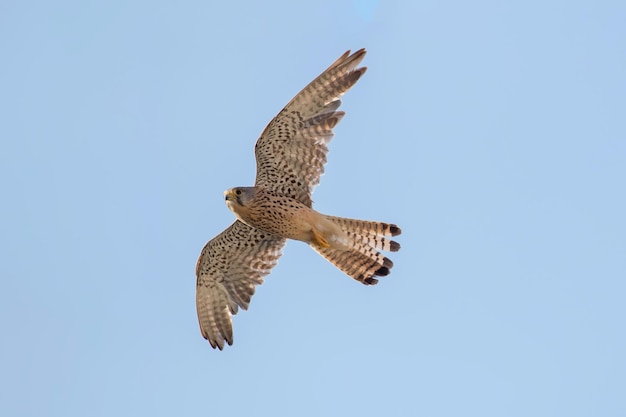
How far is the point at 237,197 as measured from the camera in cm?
1462

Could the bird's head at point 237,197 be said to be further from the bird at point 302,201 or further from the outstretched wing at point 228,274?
the outstretched wing at point 228,274

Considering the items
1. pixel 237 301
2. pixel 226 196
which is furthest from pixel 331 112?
pixel 237 301

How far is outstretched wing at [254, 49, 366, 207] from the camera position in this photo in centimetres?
1423

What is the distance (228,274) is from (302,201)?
5.76 feet

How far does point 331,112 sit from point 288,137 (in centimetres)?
66

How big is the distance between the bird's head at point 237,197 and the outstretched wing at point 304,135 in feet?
1.40

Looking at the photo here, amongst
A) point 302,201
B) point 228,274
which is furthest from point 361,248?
point 228,274

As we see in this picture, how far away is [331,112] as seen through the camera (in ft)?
47.6

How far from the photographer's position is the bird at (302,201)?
1444 cm

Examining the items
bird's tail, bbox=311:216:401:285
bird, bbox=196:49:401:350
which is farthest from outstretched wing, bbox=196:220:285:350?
bird's tail, bbox=311:216:401:285

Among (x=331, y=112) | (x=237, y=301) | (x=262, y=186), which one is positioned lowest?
(x=237, y=301)

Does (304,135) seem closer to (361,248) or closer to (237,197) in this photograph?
(237,197)

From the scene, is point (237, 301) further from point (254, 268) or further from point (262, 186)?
point (262, 186)

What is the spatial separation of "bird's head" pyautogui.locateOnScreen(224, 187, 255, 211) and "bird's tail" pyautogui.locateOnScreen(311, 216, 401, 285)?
3.50 ft
